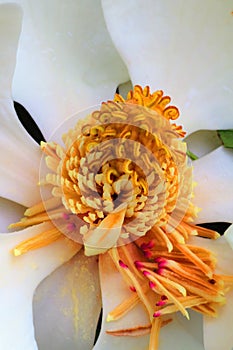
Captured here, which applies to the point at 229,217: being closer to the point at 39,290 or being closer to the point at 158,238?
the point at 158,238

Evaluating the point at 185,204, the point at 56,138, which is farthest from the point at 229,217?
the point at 56,138

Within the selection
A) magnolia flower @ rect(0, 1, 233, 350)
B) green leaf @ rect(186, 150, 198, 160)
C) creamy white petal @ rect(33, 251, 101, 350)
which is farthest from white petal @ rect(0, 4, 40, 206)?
green leaf @ rect(186, 150, 198, 160)

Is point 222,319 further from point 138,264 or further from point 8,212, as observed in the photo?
point 8,212

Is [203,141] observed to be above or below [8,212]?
below

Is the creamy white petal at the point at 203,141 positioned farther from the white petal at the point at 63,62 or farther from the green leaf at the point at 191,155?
the white petal at the point at 63,62

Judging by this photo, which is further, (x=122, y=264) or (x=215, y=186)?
(x=215, y=186)

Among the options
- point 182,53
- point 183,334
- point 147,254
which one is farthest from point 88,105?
point 183,334
